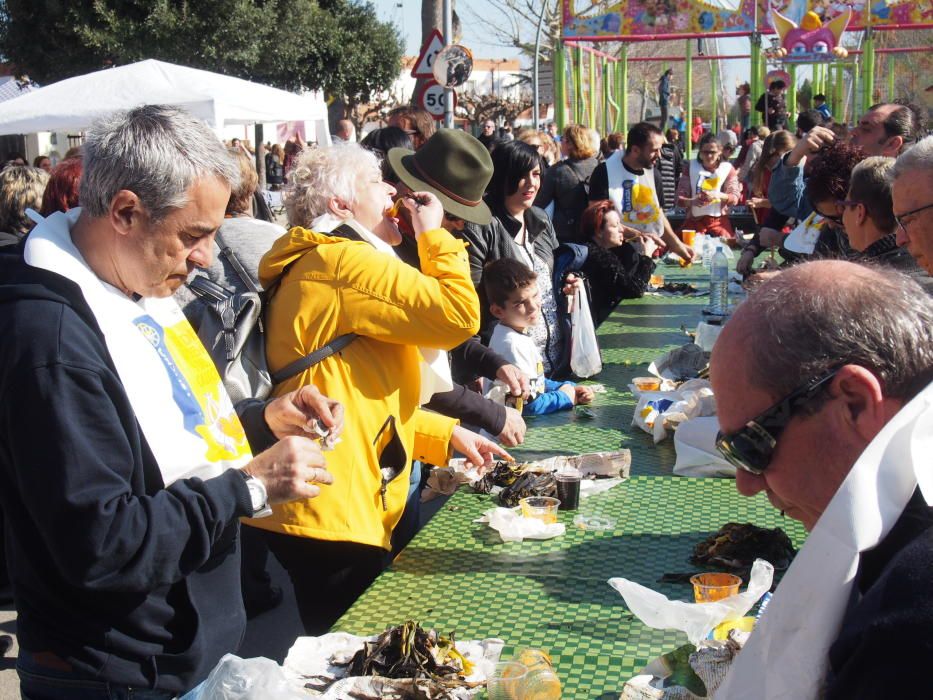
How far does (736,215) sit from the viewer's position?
11.5 meters

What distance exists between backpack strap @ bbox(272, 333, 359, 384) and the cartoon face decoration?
16359 millimetres

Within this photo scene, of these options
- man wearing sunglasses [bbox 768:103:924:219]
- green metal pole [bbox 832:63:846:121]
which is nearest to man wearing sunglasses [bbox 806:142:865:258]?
man wearing sunglasses [bbox 768:103:924:219]

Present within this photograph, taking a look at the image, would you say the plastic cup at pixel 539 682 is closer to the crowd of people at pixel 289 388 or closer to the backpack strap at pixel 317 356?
the crowd of people at pixel 289 388

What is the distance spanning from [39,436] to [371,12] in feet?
99.9

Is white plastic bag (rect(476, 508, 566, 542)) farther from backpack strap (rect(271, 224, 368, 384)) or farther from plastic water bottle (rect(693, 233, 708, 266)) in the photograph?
plastic water bottle (rect(693, 233, 708, 266))

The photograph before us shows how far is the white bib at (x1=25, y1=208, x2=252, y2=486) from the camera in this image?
1665mm

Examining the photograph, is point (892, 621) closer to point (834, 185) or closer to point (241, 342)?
point (241, 342)

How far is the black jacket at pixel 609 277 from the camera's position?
18.1 ft

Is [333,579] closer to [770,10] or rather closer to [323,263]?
[323,263]

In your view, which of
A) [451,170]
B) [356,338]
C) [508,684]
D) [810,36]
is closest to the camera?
[508,684]

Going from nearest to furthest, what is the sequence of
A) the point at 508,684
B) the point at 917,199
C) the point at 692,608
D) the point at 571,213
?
the point at 508,684 → the point at 692,608 → the point at 917,199 → the point at 571,213

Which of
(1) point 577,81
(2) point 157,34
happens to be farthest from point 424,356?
(2) point 157,34

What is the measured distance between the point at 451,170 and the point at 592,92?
628 inches

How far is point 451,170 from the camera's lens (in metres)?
3.18
